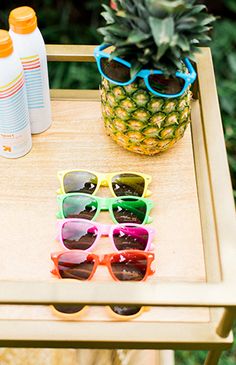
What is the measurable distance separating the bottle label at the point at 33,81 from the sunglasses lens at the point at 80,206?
173 millimetres

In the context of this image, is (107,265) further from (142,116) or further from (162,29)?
A: (162,29)

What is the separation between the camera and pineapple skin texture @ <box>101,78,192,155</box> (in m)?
0.92

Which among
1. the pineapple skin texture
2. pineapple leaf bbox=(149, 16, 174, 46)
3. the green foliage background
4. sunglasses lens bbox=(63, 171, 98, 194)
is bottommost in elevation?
the green foliage background

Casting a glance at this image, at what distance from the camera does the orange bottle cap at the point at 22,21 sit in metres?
0.90

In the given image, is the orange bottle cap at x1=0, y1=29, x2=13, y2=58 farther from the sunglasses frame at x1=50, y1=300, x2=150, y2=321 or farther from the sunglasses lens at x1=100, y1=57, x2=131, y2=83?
the sunglasses frame at x1=50, y1=300, x2=150, y2=321

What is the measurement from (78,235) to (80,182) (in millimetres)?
103

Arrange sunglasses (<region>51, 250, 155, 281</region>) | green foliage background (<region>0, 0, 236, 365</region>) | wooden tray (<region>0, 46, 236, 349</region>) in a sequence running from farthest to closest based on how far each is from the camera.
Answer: green foliage background (<region>0, 0, 236, 365</region>), sunglasses (<region>51, 250, 155, 281</region>), wooden tray (<region>0, 46, 236, 349</region>)

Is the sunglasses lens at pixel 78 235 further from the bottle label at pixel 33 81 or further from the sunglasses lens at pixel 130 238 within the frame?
the bottle label at pixel 33 81

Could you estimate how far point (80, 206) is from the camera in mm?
968

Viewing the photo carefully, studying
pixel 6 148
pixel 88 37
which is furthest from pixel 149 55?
pixel 88 37

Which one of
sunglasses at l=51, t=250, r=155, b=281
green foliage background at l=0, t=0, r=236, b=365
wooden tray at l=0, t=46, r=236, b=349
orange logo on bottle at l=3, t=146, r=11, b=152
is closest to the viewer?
wooden tray at l=0, t=46, r=236, b=349

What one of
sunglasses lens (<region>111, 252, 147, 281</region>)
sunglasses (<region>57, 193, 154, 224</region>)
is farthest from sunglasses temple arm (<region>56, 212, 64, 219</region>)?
sunglasses lens (<region>111, 252, 147, 281</region>)

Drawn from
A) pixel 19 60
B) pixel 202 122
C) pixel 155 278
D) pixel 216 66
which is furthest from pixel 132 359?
pixel 216 66

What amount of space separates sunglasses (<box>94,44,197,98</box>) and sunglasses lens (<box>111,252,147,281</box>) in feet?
0.80
